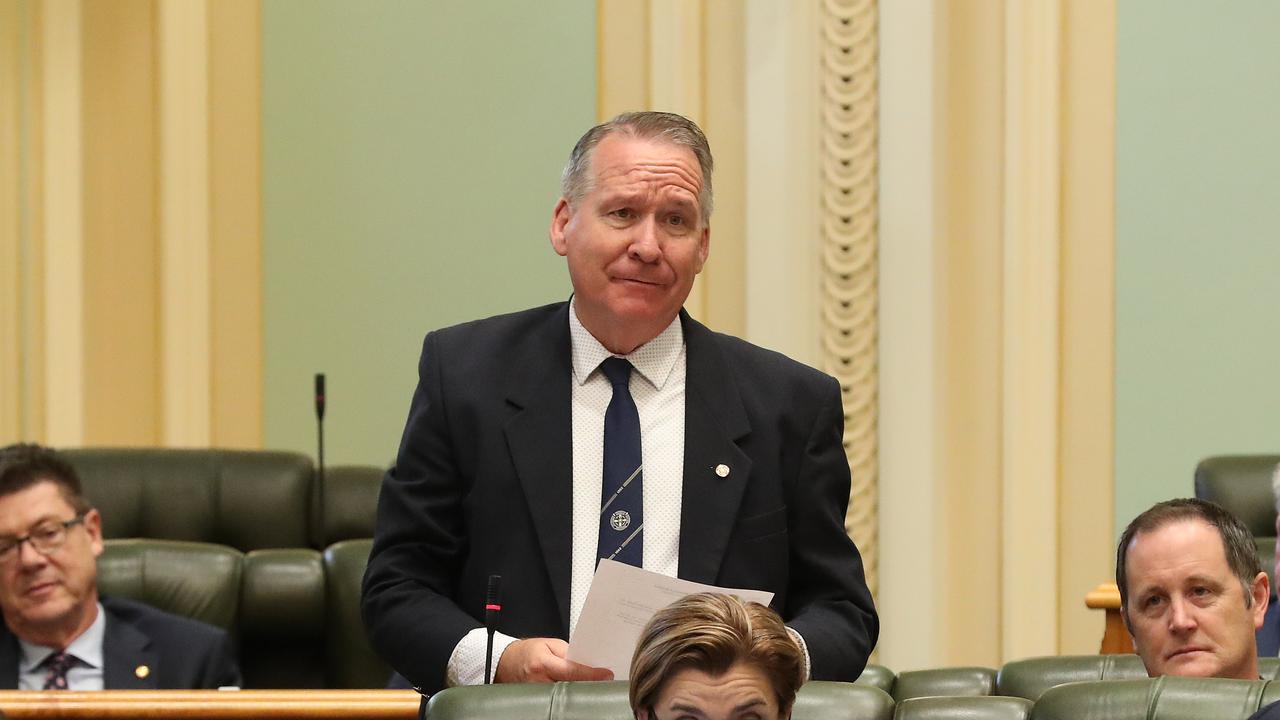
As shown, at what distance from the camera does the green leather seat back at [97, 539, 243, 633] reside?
4180mm

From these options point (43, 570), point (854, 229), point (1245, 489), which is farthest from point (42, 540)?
point (1245, 489)

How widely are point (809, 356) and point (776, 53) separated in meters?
0.90

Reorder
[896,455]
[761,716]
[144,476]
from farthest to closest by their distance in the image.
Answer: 1. [896,455]
2. [144,476]
3. [761,716]

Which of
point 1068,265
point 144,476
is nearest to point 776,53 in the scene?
point 1068,265

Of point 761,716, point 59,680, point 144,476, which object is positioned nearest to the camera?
point 761,716

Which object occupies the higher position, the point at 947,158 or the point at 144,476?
the point at 947,158

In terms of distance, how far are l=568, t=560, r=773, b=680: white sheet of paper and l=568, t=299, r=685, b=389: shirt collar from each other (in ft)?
1.25

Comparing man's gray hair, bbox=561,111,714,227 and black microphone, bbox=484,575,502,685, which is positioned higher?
man's gray hair, bbox=561,111,714,227

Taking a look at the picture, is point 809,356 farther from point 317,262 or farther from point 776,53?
point 317,262

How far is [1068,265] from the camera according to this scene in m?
5.34

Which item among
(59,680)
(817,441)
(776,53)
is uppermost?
(776,53)

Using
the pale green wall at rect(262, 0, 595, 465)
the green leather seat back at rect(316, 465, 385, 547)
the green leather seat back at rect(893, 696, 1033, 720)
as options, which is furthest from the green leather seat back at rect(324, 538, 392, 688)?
the green leather seat back at rect(893, 696, 1033, 720)

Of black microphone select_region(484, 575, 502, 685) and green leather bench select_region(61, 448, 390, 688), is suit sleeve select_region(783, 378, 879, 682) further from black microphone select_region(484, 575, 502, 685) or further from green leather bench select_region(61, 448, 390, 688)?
green leather bench select_region(61, 448, 390, 688)

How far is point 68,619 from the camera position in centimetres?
391
